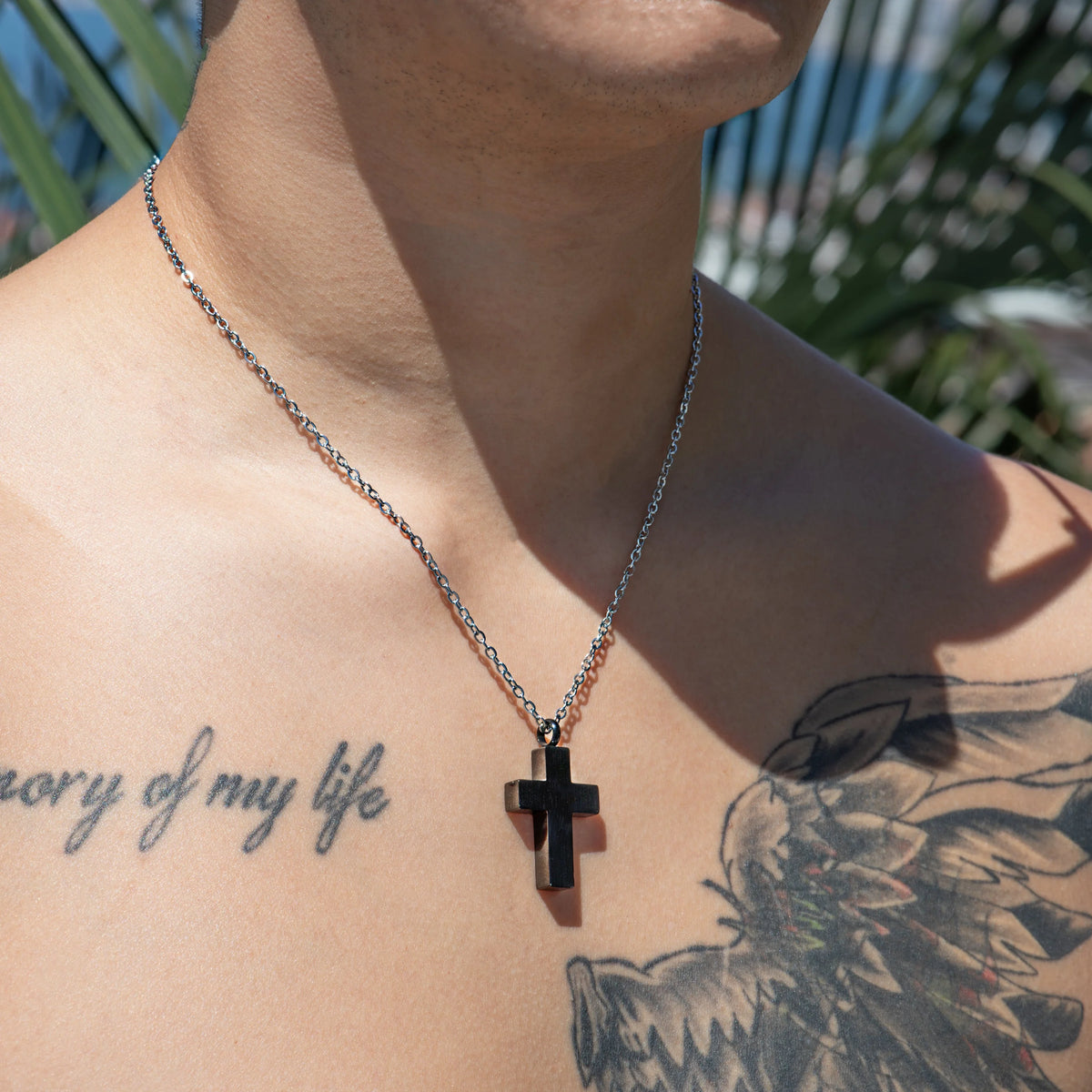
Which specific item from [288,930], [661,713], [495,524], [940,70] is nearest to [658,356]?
[495,524]

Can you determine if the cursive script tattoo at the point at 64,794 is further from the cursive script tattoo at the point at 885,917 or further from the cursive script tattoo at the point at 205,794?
the cursive script tattoo at the point at 885,917

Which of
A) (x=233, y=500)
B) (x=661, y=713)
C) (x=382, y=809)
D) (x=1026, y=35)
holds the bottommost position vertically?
(x=382, y=809)

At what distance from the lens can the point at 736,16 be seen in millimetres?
936

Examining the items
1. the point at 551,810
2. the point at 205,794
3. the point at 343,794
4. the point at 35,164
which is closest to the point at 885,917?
the point at 551,810

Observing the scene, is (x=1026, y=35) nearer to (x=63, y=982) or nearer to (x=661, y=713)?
(x=661, y=713)

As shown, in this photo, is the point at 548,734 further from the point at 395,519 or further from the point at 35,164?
the point at 35,164

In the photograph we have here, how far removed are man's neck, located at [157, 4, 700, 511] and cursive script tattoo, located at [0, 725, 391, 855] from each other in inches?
13.3

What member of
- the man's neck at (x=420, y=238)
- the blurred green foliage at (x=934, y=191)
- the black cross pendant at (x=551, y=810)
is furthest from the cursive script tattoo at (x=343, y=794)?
the blurred green foliage at (x=934, y=191)

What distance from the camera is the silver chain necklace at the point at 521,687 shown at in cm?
104

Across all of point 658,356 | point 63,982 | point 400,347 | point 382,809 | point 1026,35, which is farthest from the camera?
point 1026,35

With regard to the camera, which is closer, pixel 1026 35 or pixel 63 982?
pixel 63 982

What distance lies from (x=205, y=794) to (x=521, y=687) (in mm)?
312

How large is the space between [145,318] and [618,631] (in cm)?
55

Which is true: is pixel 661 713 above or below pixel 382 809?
above
